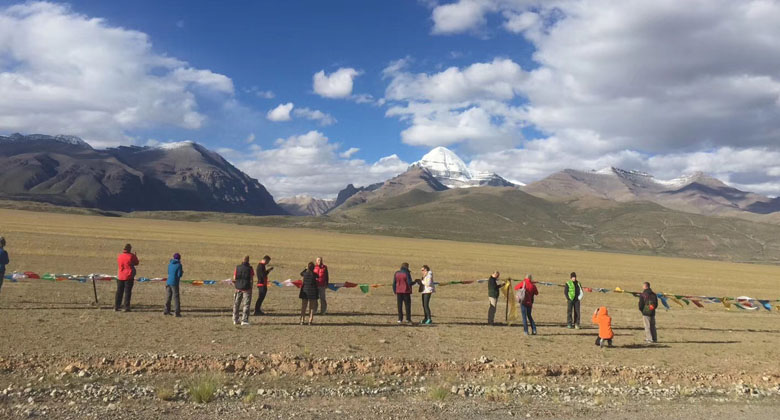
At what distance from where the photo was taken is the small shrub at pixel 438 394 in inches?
354

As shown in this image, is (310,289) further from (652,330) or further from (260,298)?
(652,330)

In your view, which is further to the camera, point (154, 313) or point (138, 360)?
point (154, 313)

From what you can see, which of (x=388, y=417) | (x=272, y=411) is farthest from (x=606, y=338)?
(x=272, y=411)

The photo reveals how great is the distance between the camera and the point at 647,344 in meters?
15.5

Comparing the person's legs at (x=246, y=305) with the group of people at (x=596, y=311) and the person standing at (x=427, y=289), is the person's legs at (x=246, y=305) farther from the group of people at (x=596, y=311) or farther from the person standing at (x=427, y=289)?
the group of people at (x=596, y=311)

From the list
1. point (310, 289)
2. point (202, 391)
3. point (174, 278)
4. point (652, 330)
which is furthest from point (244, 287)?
point (652, 330)

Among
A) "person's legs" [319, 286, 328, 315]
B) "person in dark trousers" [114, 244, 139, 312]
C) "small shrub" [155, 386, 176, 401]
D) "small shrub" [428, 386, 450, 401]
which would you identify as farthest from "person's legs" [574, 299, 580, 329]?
"person in dark trousers" [114, 244, 139, 312]

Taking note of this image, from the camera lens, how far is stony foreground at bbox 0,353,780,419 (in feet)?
26.0

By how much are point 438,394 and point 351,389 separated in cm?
165

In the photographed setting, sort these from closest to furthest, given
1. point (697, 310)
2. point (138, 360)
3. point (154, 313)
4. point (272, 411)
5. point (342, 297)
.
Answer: point (272, 411)
point (138, 360)
point (154, 313)
point (342, 297)
point (697, 310)

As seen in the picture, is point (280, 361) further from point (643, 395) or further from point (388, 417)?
point (643, 395)

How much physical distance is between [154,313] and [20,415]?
27.8 feet

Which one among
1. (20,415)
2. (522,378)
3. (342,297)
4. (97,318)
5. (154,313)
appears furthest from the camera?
(342,297)

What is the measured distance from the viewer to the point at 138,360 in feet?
32.2
